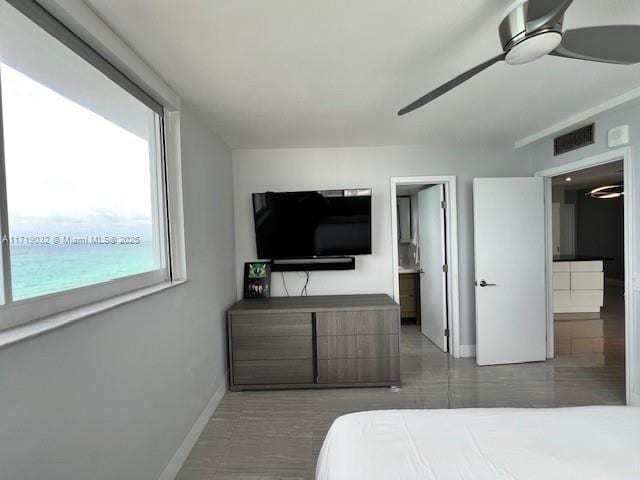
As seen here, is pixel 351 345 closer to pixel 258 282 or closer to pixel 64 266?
pixel 258 282

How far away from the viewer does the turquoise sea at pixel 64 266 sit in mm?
1077

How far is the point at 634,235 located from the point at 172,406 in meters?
3.55

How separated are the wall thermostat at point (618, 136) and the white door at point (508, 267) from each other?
0.81 meters

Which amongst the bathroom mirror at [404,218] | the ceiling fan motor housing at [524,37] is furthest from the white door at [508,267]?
the ceiling fan motor housing at [524,37]

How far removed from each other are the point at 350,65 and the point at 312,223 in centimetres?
174

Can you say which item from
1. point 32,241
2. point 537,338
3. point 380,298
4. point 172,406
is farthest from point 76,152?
point 537,338

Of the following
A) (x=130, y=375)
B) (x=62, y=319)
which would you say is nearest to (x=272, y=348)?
(x=130, y=375)

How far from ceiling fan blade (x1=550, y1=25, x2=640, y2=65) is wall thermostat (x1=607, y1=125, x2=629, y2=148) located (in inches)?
55.1

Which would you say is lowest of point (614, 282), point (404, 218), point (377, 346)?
point (614, 282)

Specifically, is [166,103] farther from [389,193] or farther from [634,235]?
[634,235]

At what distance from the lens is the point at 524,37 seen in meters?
1.17

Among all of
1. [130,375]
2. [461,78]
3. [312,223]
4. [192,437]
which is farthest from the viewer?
[312,223]

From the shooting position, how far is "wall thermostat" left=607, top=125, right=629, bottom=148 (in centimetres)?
236

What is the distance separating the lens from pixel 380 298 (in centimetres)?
315
